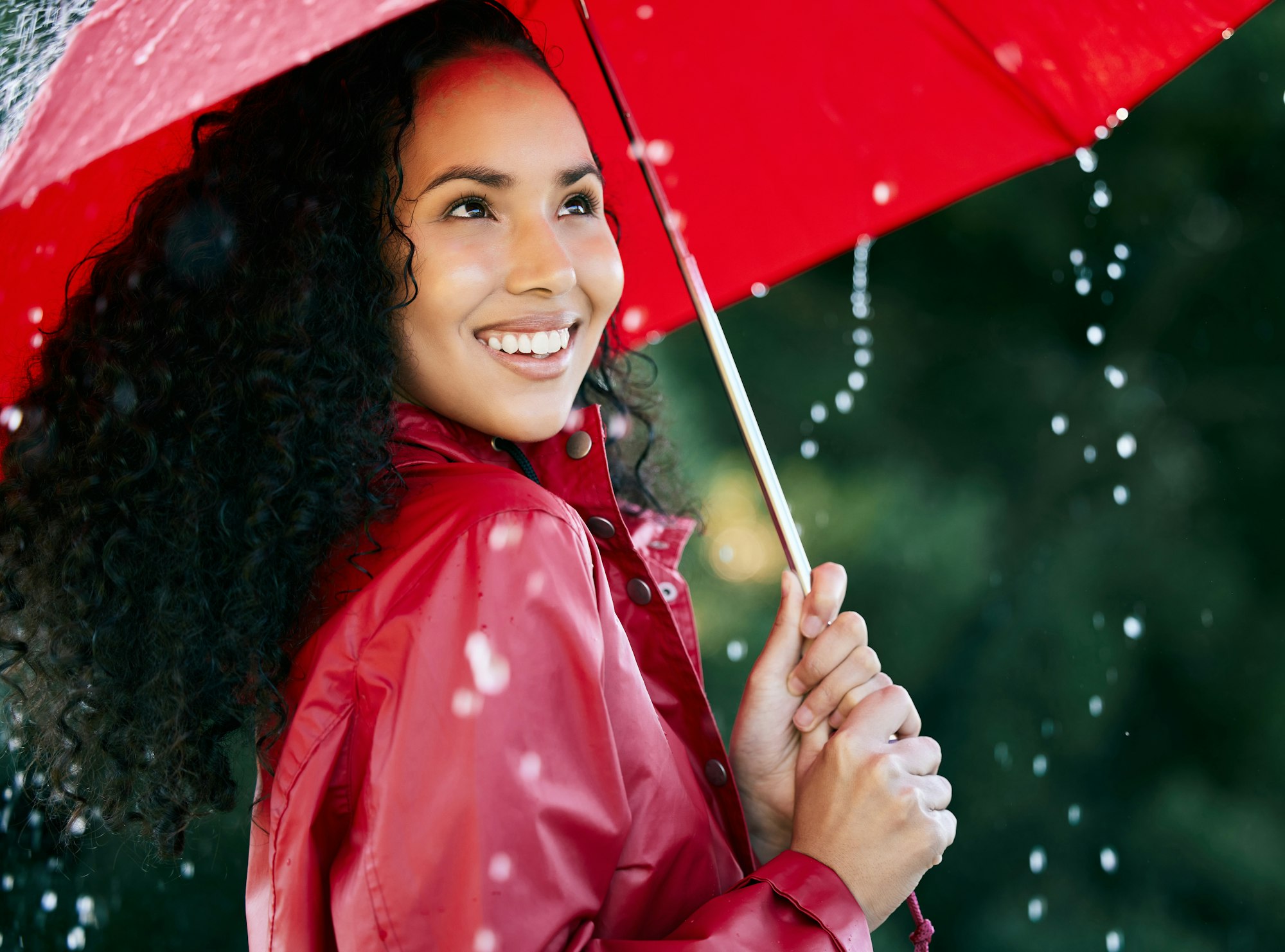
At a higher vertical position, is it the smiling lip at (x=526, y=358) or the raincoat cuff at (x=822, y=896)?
the smiling lip at (x=526, y=358)

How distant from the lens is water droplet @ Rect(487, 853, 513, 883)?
1160 mm

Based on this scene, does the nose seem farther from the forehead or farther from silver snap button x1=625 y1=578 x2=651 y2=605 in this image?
silver snap button x1=625 y1=578 x2=651 y2=605

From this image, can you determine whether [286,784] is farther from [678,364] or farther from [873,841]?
[678,364]

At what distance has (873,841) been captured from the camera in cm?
146

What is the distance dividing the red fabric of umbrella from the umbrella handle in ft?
0.31

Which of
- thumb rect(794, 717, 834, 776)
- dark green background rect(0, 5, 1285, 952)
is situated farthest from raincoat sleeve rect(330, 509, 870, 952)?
dark green background rect(0, 5, 1285, 952)

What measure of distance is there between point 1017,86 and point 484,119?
35.8 inches

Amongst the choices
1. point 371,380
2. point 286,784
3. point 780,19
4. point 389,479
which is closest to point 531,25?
point 780,19

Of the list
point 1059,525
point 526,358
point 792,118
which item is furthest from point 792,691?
point 1059,525

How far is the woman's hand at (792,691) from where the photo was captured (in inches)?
66.6

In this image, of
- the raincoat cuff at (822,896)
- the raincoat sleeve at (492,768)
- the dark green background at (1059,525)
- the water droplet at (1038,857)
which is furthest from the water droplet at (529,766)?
the water droplet at (1038,857)

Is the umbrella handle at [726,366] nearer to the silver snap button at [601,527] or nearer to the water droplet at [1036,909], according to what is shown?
the silver snap button at [601,527]

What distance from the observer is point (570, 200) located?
171cm

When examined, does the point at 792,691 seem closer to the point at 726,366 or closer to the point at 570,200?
the point at 726,366
